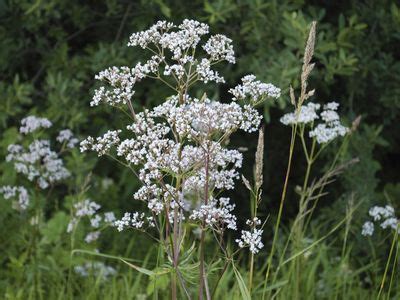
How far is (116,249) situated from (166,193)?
7.79 feet

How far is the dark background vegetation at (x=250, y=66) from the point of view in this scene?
181 inches

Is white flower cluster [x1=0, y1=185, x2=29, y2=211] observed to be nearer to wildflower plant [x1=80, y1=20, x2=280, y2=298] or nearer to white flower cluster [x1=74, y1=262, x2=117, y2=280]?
white flower cluster [x1=74, y1=262, x2=117, y2=280]

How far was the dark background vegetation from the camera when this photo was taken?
4.59 metres

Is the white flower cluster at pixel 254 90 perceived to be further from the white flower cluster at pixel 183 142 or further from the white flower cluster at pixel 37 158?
the white flower cluster at pixel 37 158

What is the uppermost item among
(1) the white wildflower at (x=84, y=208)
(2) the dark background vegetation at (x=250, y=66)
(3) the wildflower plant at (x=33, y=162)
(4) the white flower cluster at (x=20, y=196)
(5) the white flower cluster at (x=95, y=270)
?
(2) the dark background vegetation at (x=250, y=66)

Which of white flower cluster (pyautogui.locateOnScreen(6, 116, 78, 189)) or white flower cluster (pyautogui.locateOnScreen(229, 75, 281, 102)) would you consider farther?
white flower cluster (pyautogui.locateOnScreen(6, 116, 78, 189))

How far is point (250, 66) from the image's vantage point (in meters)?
4.59

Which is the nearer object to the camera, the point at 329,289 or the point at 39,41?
the point at 329,289

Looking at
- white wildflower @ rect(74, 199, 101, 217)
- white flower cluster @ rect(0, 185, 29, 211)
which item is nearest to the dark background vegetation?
white flower cluster @ rect(0, 185, 29, 211)

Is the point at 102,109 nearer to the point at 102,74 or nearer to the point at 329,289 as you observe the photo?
the point at 329,289

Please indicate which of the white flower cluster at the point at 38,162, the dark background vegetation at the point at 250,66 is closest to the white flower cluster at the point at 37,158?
the white flower cluster at the point at 38,162

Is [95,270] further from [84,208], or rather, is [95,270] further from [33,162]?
[33,162]

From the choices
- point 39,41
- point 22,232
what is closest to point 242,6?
point 39,41

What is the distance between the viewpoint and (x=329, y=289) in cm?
394
